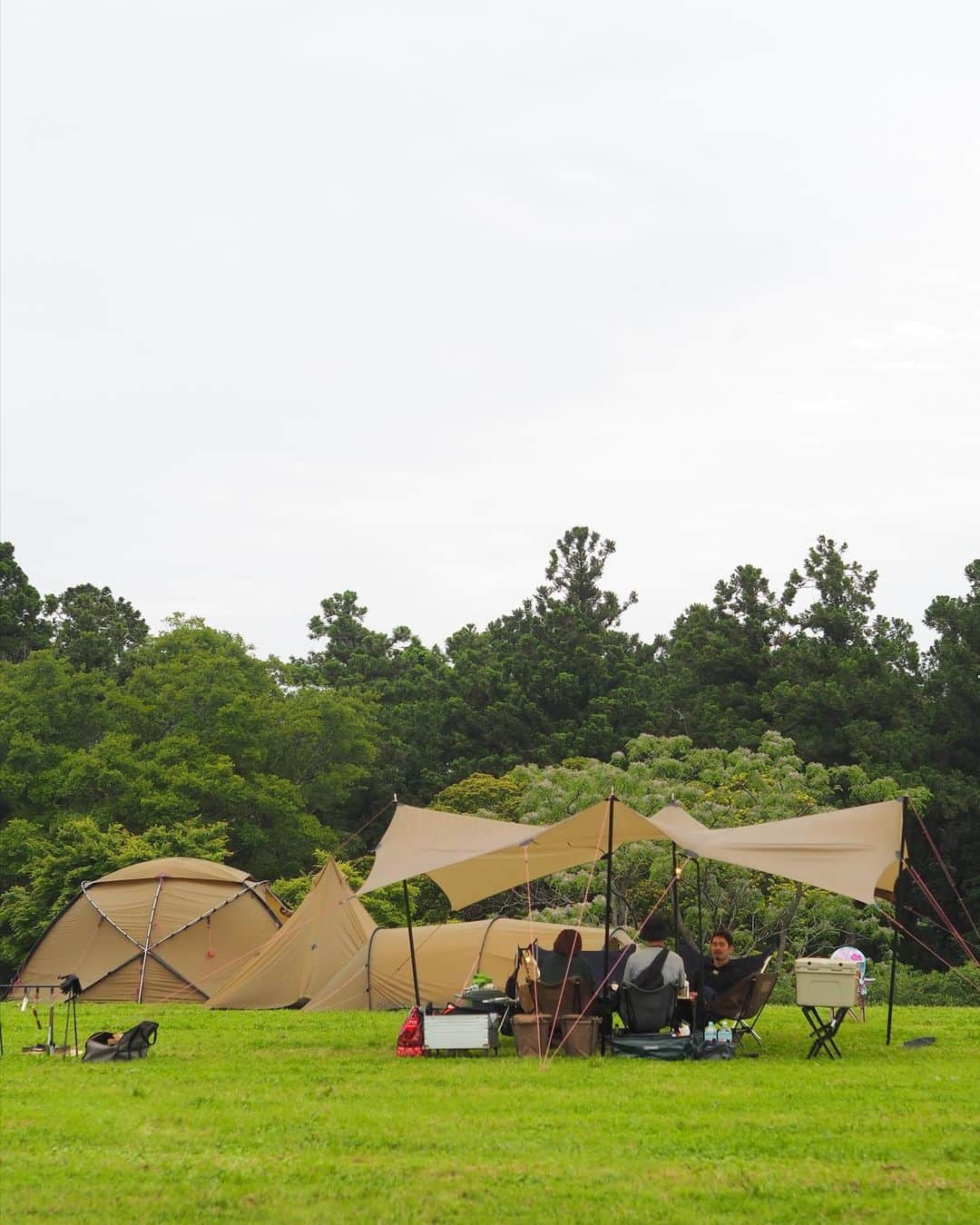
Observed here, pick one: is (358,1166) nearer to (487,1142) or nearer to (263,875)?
(487,1142)

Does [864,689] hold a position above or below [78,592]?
below

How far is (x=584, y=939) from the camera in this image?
1546 cm

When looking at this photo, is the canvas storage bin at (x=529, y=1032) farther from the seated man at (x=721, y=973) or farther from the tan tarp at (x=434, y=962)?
the tan tarp at (x=434, y=962)

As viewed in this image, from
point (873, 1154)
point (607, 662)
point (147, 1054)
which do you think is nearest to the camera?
point (873, 1154)

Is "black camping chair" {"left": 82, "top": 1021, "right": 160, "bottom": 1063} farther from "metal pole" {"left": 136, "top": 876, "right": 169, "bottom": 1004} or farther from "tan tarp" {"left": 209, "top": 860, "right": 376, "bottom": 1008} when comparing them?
"metal pole" {"left": 136, "top": 876, "right": 169, "bottom": 1004}

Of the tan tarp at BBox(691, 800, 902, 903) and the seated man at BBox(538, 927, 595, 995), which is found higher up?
the tan tarp at BBox(691, 800, 902, 903)

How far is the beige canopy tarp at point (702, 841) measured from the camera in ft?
36.7

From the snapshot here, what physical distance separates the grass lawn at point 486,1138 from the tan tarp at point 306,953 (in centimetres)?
605

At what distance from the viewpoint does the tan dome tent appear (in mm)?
18547

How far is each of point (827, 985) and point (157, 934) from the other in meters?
10.6

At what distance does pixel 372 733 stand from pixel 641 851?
1747 centimetres

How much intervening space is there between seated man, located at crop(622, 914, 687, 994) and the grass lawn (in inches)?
29.9

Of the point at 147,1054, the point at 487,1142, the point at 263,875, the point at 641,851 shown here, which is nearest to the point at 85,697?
the point at 263,875

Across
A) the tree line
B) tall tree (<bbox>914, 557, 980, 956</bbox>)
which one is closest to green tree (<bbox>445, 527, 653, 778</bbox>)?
the tree line
